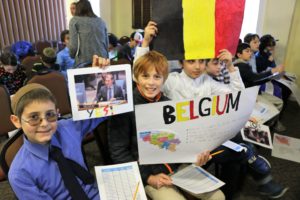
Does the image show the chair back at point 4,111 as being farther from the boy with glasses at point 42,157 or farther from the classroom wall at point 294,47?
the classroom wall at point 294,47

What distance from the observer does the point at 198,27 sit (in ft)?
4.03

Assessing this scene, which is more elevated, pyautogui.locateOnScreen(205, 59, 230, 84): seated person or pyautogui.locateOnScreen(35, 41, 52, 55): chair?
pyautogui.locateOnScreen(205, 59, 230, 84): seated person

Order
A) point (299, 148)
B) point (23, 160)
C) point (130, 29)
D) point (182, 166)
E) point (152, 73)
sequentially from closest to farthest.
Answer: point (23, 160) → point (152, 73) → point (182, 166) → point (299, 148) → point (130, 29)

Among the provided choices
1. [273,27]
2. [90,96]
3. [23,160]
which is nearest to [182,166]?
[90,96]

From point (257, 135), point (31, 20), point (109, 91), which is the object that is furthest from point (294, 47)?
point (31, 20)

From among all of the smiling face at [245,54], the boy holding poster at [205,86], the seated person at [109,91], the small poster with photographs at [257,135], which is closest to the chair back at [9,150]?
the seated person at [109,91]

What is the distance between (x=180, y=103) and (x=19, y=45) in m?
3.47

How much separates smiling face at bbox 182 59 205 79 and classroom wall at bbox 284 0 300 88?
2948mm

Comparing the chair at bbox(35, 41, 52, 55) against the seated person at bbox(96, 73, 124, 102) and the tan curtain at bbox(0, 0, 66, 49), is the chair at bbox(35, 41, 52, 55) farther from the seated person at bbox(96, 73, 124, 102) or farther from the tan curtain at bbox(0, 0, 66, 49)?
the seated person at bbox(96, 73, 124, 102)

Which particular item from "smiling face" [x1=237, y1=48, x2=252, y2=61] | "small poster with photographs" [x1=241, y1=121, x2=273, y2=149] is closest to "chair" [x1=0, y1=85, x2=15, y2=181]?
"small poster with photographs" [x1=241, y1=121, x2=273, y2=149]

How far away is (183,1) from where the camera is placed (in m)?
1.17

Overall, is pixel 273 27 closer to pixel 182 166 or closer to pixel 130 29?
pixel 130 29

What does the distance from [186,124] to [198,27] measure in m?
0.45

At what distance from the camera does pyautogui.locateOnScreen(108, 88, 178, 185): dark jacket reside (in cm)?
123
